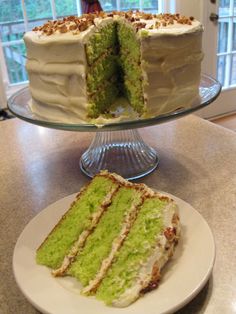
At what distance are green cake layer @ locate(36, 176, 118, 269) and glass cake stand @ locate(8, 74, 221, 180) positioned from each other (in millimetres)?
202

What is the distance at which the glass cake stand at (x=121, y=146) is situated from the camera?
1.00 m

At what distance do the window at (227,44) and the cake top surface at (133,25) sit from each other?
2030 millimetres

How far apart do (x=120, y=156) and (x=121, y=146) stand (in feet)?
0.20

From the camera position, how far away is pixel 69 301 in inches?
23.3

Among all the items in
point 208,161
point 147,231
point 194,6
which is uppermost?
point 194,6

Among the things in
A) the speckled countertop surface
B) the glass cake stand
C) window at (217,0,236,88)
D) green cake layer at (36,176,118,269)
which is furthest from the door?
green cake layer at (36,176,118,269)

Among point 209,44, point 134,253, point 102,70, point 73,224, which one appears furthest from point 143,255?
point 209,44

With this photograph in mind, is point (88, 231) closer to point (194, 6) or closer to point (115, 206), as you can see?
point (115, 206)

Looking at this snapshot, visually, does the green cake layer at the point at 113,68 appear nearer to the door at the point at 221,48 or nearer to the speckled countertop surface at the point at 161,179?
the speckled countertop surface at the point at 161,179

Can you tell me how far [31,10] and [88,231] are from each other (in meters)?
2.05

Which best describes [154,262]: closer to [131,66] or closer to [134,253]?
[134,253]

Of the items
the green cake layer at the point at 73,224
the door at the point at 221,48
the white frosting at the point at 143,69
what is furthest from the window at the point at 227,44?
the green cake layer at the point at 73,224

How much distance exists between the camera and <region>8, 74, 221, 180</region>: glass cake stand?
1.00m

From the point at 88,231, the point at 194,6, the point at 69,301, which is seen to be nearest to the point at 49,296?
the point at 69,301
